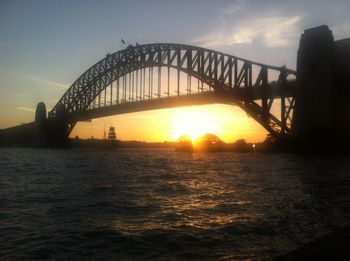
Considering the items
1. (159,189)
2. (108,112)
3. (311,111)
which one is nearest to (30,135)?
(108,112)

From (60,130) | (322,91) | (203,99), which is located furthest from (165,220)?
(60,130)

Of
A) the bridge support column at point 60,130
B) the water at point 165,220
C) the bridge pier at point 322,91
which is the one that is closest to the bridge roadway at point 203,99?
the bridge pier at point 322,91

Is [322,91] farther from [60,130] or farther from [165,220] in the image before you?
[60,130]

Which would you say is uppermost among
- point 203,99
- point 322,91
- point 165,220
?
point 203,99

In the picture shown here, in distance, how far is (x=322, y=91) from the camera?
209ft

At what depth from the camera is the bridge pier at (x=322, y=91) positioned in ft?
205

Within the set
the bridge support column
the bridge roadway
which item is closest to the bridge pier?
the bridge roadway

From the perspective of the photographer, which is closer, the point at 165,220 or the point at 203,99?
the point at 165,220

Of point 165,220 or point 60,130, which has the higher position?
point 60,130

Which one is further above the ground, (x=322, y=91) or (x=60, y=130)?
(x=322, y=91)

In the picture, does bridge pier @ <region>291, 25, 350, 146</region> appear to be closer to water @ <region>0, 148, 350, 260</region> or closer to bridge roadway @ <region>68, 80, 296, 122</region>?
bridge roadway @ <region>68, 80, 296, 122</region>

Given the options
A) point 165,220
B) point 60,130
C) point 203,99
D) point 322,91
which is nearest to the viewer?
point 165,220

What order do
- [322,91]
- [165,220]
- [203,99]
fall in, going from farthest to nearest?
[203,99], [322,91], [165,220]

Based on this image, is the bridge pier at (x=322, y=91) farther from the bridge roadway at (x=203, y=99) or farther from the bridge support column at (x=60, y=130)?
the bridge support column at (x=60, y=130)
